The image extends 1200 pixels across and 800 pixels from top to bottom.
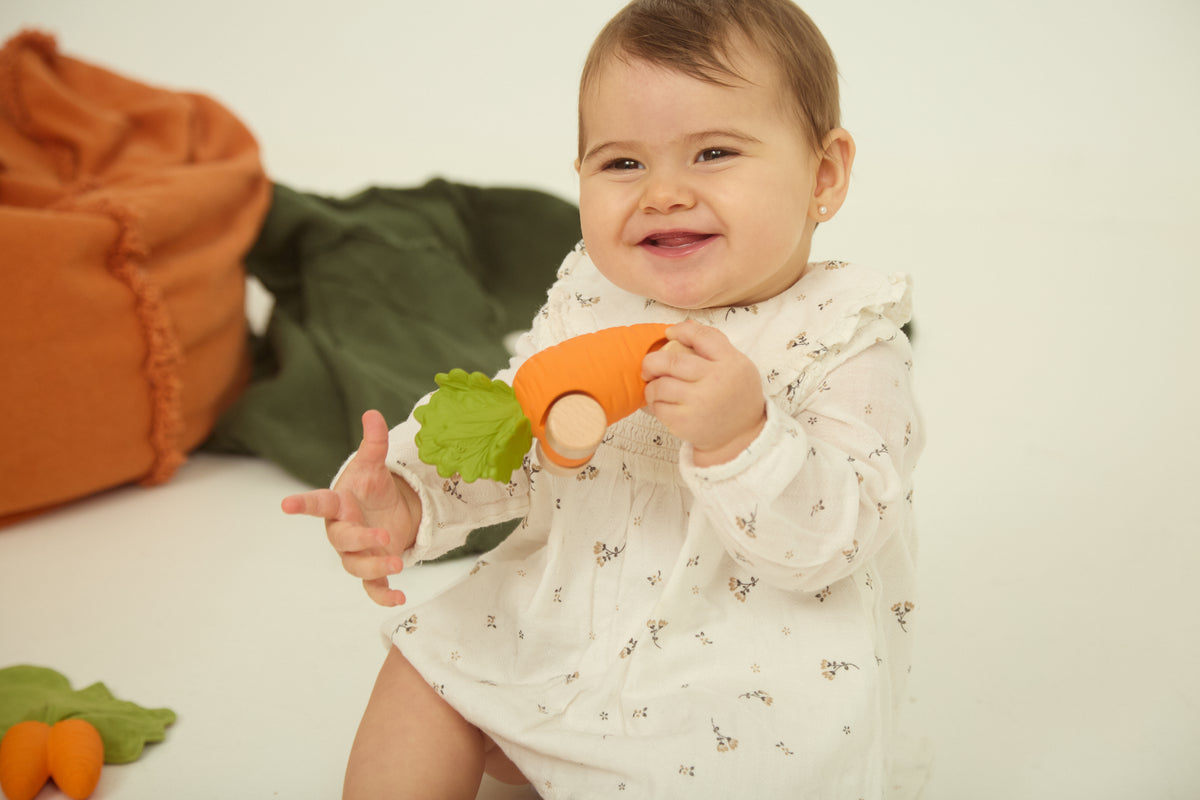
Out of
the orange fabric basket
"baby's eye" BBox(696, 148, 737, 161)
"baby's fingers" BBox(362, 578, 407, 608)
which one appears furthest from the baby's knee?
the orange fabric basket

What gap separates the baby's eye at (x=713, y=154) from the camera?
0.86m

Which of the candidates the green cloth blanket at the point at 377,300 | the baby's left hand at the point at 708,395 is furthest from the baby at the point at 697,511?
the green cloth blanket at the point at 377,300

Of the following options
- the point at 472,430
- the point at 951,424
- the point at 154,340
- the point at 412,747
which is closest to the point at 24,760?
the point at 412,747

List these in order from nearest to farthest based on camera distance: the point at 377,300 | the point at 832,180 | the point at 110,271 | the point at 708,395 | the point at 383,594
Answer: the point at 708,395
the point at 383,594
the point at 832,180
the point at 110,271
the point at 377,300

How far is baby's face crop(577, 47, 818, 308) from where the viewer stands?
84cm

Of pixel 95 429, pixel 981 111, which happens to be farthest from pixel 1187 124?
pixel 95 429

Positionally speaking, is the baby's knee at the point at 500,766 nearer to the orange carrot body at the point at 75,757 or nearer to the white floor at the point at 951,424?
the white floor at the point at 951,424

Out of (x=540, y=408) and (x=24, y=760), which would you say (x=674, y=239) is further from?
(x=24, y=760)

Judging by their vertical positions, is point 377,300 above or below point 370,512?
below

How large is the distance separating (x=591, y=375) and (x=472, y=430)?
9cm

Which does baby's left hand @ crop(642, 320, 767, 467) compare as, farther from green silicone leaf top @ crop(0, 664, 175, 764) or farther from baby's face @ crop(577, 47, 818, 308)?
green silicone leaf top @ crop(0, 664, 175, 764)

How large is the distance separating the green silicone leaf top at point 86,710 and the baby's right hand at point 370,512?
0.32 meters

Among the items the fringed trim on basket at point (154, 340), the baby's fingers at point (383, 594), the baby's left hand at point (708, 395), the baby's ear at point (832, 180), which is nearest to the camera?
the baby's left hand at point (708, 395)

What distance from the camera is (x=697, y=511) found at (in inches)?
34.8
